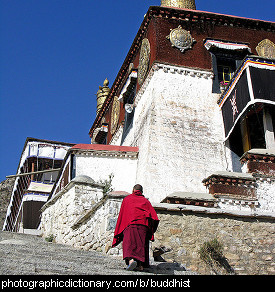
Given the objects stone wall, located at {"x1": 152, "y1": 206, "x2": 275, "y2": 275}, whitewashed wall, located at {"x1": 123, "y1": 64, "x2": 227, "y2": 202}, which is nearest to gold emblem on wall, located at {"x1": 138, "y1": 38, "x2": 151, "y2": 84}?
whitewashed wall, located at {"x1": 123, "y1": 64, "x2": 227, "y2": 202}

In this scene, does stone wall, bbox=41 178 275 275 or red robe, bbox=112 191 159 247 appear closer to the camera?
red robe, bbox=112 191 159 247

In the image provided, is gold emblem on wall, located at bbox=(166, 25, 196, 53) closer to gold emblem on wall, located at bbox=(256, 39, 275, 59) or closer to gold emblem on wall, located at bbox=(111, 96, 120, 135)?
gold emblem on wall, located at bbox=(256, 39, 275, 59)

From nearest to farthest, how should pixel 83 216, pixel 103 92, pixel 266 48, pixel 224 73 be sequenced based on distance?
pixel 83 216 → pixel 224 73 → pixel 266 48 → pixel 103 92

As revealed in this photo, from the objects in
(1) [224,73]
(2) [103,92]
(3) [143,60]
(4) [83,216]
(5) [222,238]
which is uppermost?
(2) [103,92]

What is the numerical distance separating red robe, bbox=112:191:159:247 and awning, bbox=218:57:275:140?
8659 mm

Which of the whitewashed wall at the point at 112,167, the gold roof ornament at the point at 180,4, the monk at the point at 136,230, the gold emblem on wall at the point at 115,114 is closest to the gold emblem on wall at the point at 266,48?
the gold roof ornament at the point at 180,4

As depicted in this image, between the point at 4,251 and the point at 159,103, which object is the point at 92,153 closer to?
the point at 159,103

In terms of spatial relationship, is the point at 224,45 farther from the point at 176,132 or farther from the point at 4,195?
the point at 4,195

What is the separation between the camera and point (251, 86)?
14.0m

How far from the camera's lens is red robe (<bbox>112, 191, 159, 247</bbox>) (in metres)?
5.89

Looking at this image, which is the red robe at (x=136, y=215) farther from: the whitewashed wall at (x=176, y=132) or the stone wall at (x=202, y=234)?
the whitewashed wall at (x=176, y=132)

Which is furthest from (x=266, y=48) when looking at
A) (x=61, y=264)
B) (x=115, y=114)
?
(x=61, y=264)

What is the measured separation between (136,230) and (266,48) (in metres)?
14.0
